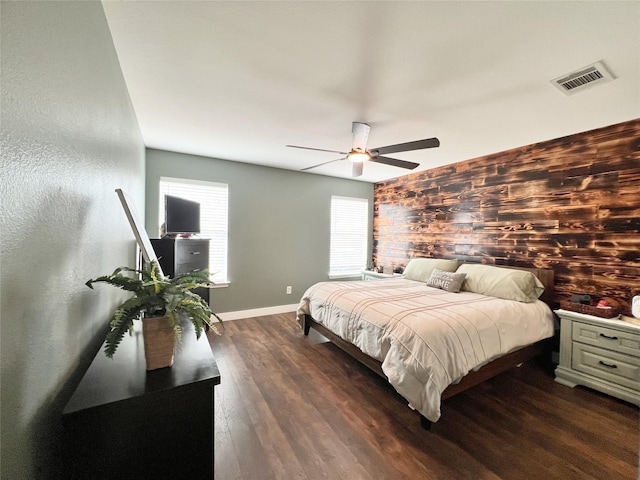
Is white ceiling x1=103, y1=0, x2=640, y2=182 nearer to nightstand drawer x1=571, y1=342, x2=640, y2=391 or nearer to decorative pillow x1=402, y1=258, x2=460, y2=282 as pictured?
decorative pillow x1=402, y1=258, x2=460, y2=282

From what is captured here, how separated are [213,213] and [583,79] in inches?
159

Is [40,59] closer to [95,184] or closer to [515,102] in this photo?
[95,184]

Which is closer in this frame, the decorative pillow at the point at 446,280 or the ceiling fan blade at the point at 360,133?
the ceiling fan blade at the point at 360,133

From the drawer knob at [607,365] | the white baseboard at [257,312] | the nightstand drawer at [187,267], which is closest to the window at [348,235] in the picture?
the white baseboard at [257,312]

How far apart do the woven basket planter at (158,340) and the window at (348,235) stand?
13.2 ft

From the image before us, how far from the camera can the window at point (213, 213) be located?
3.68m

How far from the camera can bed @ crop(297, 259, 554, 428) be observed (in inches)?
71.6

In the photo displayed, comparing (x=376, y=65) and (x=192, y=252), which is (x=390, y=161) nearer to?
(x=376, y=65)

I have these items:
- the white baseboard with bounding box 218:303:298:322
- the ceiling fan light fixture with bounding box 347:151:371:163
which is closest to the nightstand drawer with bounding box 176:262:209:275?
the white baseboard with bounding box 218:303:298:322

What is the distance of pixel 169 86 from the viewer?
78.1 inches

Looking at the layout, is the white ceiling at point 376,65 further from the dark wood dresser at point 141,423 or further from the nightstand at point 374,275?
the nightstand at point 374,275

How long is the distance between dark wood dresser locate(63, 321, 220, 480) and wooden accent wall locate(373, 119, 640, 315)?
3.52 metres

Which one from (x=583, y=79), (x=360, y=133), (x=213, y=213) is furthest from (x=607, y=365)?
(x=213, y=213)

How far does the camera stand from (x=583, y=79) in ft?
5.83
